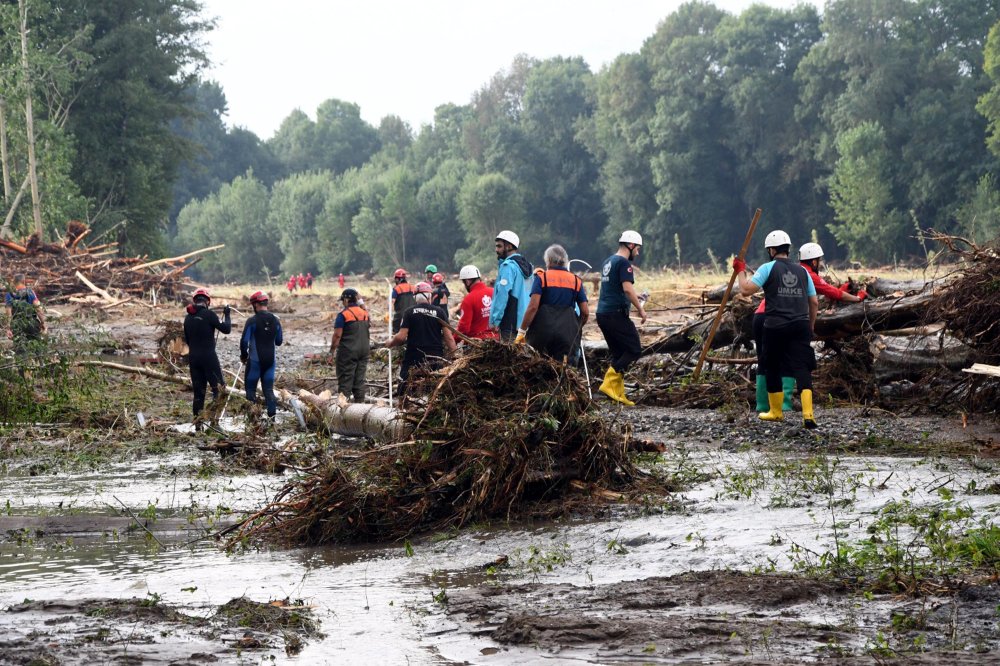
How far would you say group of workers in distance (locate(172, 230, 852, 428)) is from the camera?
11781 millimetres

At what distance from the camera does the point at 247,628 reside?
582cm

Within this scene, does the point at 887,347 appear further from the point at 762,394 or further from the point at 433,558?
the point at 433,558

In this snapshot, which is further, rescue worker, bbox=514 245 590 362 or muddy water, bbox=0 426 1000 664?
rescue worker, bbox=514 245 590 362

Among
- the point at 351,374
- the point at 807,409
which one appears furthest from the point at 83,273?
the point at 807,409

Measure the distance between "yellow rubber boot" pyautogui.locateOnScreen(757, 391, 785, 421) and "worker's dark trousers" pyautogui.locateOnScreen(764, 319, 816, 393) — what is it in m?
0.32

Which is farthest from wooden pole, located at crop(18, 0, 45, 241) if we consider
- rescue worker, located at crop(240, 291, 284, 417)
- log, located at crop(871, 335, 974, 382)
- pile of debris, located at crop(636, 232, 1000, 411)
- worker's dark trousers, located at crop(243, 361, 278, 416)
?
log, located at crop(871, 335, 974, 382)

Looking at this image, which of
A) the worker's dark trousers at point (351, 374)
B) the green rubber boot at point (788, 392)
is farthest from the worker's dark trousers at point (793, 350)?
the worker's dark trousers at point (351, 374)

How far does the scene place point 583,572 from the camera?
22.6 ft

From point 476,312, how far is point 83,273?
2788 cm

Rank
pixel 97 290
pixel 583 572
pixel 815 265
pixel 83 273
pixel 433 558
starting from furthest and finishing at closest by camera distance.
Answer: pixel 83 273 < pixel 97 290 < pixel 815 265 < pixel 433 558 < pixel 583 572

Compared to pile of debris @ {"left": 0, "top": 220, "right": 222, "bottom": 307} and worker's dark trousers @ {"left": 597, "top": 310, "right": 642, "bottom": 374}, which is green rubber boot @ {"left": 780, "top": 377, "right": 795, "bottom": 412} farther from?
pile of debris @ {"left": 0, "top": 220, "right": 222, "bottom": 307}

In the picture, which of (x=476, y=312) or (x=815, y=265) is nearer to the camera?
(x=815, y=265)

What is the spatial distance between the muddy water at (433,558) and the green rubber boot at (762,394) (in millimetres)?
2672

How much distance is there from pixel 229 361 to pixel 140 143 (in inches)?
1187
